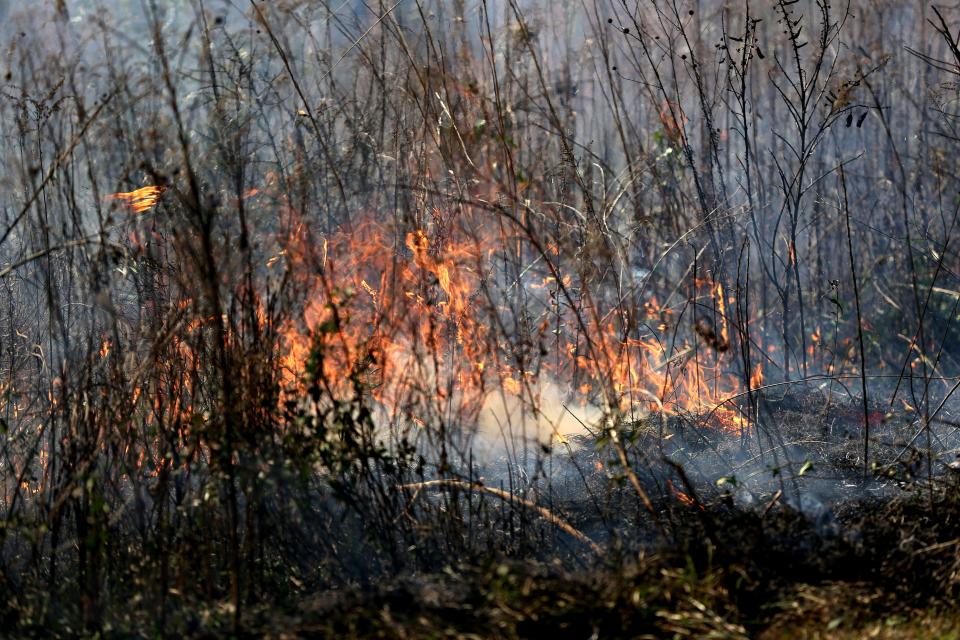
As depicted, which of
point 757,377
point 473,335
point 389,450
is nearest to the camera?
point 389,450

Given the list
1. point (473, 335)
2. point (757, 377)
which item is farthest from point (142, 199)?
point (757, 377)

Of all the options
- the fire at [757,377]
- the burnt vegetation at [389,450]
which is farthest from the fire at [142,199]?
the fire at [757,377]

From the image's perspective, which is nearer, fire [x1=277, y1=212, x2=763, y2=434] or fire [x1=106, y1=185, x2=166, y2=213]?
fire [x1=106, y1=185, x2=166, y2=213]

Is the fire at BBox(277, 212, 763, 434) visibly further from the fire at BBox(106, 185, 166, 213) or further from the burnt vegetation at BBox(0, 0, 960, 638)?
the fire at BBox(106, 185, 166, 213)

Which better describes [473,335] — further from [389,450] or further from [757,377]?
[757,377]

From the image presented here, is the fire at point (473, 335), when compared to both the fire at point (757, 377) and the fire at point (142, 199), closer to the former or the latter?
the fire at point (757, 377)

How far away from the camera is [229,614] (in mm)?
2734

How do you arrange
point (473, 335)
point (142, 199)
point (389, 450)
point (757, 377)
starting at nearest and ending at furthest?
point (389, 450), point (142, 199), point (473, 335), point (757, 377)

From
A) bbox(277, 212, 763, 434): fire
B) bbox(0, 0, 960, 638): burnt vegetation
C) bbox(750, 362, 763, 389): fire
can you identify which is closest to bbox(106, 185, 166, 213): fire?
bbox(0, 0, 960, 638): burnt vegetation

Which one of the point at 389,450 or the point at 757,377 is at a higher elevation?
the point at 757,377

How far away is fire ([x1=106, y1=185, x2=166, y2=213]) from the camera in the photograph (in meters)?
3.60

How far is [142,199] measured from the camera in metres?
3.98

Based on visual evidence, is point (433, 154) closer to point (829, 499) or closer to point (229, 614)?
point (829, 499)

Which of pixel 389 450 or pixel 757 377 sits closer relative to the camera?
pixel 389 450
